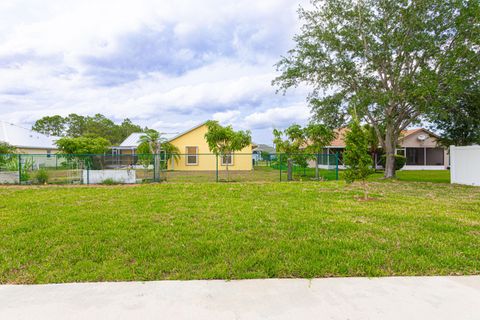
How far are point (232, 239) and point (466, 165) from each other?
12.5 metres

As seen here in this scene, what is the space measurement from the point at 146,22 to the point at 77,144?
44.8 feet

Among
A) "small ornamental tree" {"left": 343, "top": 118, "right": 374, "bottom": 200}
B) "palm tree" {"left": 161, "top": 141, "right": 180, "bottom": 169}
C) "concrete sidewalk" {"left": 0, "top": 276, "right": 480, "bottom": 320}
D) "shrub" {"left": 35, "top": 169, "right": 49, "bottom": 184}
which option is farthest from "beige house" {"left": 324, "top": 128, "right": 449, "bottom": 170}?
"concrete sidewalk" {"left": 0, "top": 276, "right": 480, "bottom": 320}

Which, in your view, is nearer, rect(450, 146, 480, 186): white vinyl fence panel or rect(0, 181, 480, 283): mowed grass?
rect(0, 181, 480, 283): mowed grass

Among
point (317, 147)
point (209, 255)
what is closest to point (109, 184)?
point (209, 255)

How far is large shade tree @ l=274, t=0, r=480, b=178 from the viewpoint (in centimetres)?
1173

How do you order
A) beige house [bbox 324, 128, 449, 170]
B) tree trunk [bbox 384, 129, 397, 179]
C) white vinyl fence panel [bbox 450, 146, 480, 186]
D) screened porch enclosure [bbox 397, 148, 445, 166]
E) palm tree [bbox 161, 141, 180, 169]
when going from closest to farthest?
white vinyl fence panel [bbox 450, 146, 480, 186]
tree trunk [bbox 384, 129, 397, 179]
palm tree [bbox 161, 141, 180, 169]
beige house [bbox 324, 128, 449, 170]
screened porch enclosure [bbox 397, 148, 445, 166]

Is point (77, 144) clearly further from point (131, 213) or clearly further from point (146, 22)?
point (131, 213)

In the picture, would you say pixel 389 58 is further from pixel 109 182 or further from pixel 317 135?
pixel 109 182

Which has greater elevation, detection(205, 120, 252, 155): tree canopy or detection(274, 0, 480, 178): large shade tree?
detection(274, 0, 480, 178): large shade tree

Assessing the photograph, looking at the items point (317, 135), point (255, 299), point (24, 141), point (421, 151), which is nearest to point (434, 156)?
point (421, 151)

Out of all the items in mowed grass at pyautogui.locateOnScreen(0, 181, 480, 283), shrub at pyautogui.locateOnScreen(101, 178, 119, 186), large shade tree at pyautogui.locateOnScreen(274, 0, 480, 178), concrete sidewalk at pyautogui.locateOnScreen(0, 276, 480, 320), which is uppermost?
large shade tree at pyautogui.locateOnScreen(274, 0, 480, 178)

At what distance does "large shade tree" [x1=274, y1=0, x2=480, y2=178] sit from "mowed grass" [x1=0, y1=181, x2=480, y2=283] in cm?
650

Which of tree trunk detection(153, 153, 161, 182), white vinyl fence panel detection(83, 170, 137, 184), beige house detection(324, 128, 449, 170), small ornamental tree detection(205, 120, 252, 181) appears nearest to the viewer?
white vinyl fence panel detection(83, 170, 137, 184)

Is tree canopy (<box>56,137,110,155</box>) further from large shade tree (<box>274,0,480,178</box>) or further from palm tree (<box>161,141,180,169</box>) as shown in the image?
large shade tree (<box>274,0,480,178</box>)
